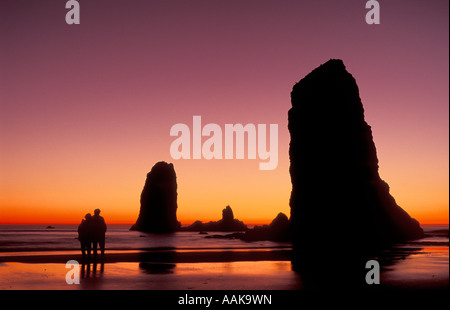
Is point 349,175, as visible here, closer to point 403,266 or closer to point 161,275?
point 403,266

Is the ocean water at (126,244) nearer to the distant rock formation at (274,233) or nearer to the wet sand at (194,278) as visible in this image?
the distant rock formation at (274,233)

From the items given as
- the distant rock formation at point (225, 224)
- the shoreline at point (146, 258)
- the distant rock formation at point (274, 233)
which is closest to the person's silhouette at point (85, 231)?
the shoreline at point (146, 258)

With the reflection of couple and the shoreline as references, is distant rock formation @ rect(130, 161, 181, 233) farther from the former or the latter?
the reflection of couple

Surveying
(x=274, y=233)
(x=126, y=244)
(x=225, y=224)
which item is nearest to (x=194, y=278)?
(x=126, y=244)

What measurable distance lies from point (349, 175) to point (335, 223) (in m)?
5.50

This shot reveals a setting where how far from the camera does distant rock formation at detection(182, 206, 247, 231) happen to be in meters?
151

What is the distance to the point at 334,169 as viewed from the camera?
149 feet

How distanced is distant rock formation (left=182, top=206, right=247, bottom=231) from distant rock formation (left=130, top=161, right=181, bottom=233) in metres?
23.1

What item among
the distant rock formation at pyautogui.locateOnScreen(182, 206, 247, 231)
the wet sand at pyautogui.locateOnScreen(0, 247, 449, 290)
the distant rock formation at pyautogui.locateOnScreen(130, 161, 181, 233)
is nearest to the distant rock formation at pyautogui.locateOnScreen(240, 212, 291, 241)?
the wet sand at pyautogui.locateOnScreen(0, 247, 449, 290)

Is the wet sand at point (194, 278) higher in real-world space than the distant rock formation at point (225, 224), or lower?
higher

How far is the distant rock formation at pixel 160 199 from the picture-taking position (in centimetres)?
12575

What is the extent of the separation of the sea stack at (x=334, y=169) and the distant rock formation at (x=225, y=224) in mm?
102728

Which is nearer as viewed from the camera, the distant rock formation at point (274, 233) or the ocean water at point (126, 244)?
the ocean water at point (126, 244)

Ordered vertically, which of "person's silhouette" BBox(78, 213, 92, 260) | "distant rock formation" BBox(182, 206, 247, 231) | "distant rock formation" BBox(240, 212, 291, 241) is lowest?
"distant rock formation" BBox(182, 206, 247, 231)
